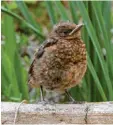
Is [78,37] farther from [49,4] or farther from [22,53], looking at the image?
[22,53]

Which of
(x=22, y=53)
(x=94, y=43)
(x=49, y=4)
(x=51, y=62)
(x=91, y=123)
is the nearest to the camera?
(x=91, y=123)

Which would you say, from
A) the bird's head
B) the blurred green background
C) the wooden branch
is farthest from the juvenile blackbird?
the blurred green background

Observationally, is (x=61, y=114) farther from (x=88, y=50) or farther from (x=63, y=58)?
(x=88, y=50)

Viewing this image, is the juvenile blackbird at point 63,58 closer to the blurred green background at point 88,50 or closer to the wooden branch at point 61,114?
the wooden branch at point 61,114

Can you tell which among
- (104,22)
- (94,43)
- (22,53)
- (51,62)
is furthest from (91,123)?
(22,53)

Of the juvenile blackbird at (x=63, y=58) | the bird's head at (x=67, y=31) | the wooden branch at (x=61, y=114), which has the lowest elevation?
the wooden branch at (x=61, y=114)

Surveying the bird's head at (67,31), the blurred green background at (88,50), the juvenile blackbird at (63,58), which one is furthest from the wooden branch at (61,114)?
the blurred green background at (88,50)
